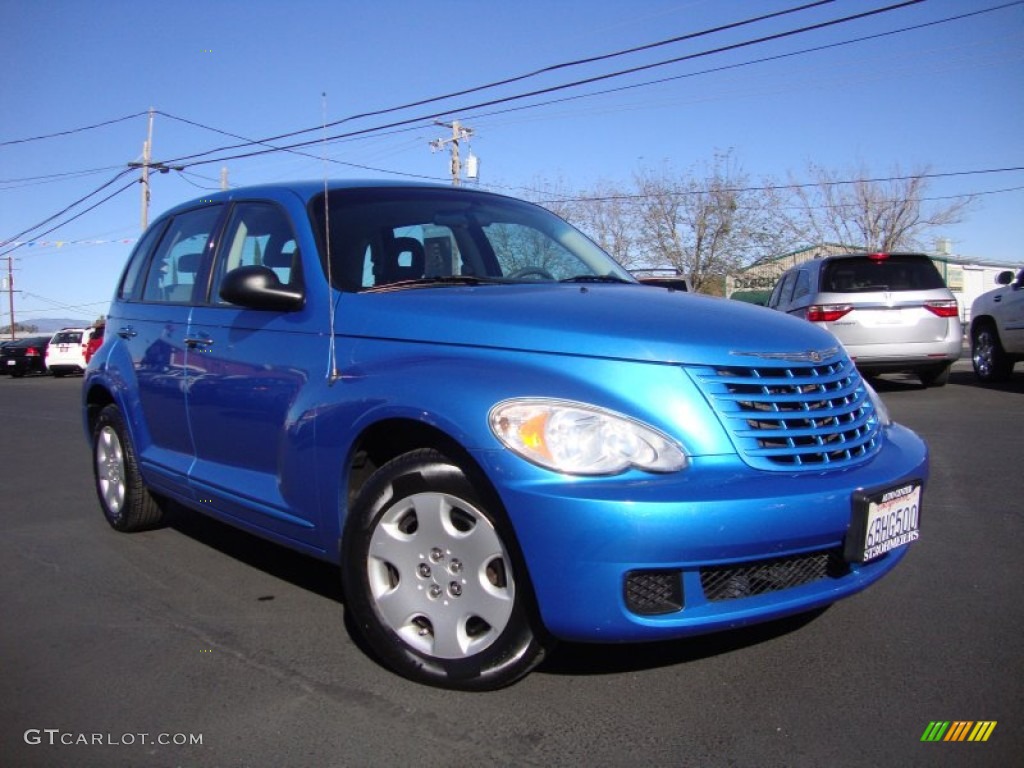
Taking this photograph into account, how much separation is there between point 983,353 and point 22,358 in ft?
102

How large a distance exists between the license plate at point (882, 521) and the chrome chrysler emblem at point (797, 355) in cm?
47

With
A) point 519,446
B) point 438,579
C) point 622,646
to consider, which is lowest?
point 622,646

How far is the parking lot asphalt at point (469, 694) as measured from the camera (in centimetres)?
250

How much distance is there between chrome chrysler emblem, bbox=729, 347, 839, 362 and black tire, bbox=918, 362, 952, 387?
30.9ft

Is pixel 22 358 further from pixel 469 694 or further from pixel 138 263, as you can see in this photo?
pixel 469 694

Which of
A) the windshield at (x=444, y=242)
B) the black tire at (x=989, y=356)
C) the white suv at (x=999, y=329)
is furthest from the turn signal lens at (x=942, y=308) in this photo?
the windshield at (x=444, y=242)

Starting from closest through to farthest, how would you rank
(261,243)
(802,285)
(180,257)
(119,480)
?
(261,243), (180,257), (119,480), (802,285)

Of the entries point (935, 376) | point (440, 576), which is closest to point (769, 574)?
point (440, 576)

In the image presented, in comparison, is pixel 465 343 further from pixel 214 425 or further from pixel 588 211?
pixel 588 211

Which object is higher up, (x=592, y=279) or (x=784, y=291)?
(x=592, y=279)

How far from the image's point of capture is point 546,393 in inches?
102

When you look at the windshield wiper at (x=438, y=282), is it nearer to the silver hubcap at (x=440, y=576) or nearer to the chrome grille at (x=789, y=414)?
the silver hubcap at (x=440, y=576)

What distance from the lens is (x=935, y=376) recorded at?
11539 millimetres

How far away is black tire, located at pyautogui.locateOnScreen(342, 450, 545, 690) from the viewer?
2662 mm
